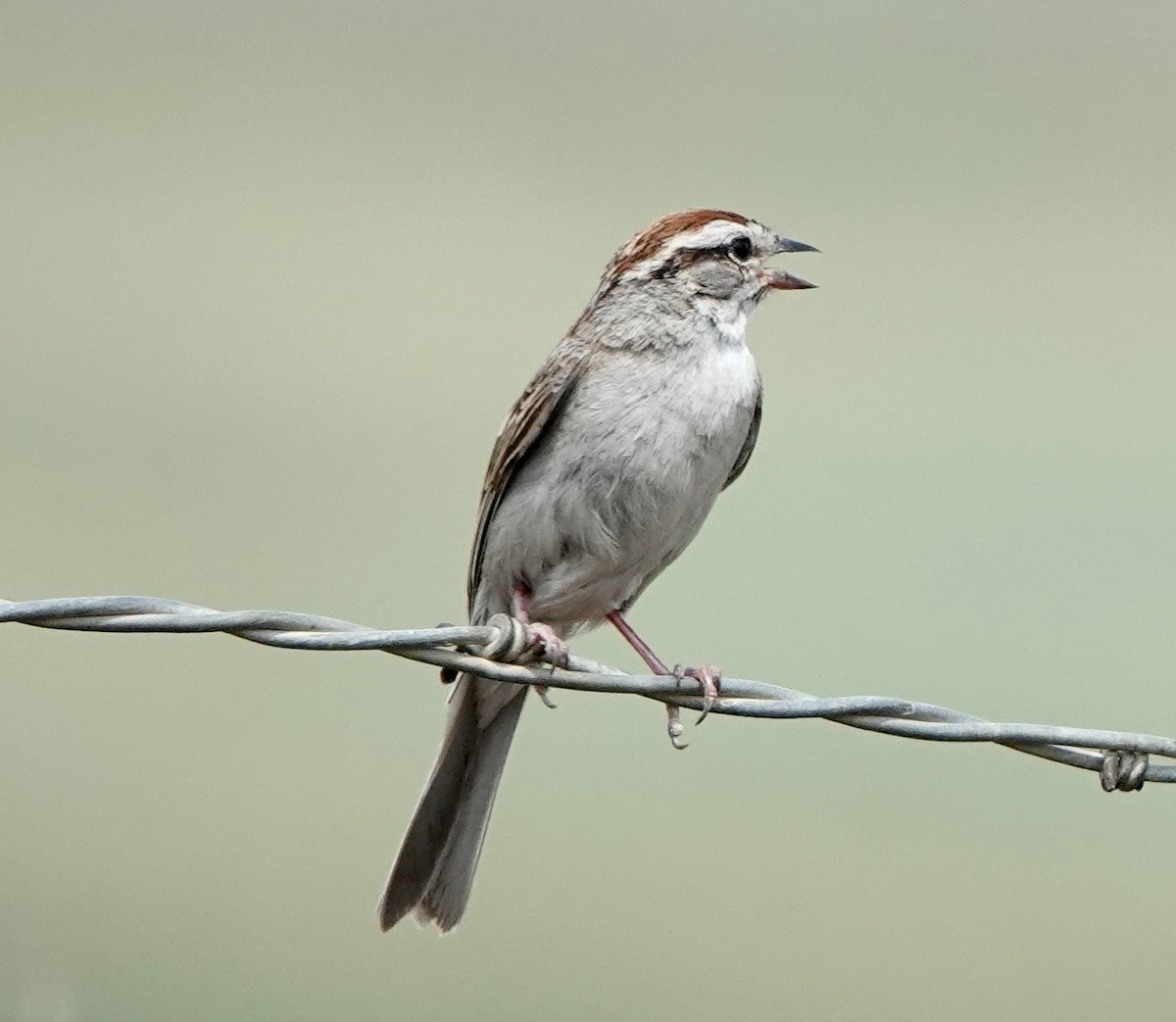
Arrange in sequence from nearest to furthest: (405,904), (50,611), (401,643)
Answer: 1. (50,611)
2. (401,643)
3. (405,904)

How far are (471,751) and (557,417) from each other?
1.08 m

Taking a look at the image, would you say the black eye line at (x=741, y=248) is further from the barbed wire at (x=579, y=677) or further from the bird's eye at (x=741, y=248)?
the barbed wire at (x=579, y=677)

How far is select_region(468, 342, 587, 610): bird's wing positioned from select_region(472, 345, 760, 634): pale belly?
32mm

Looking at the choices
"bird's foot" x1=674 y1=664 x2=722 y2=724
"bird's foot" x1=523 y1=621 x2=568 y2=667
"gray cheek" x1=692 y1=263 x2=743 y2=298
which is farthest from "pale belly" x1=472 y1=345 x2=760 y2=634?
"bird's foot" x1=523 y1=621 x2=568 y2=667

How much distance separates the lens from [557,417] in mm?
4664

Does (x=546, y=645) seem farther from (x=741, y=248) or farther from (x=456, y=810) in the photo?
(x=741, y=248)

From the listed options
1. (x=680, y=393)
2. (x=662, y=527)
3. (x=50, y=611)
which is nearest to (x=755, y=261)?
(x=680, y=393)

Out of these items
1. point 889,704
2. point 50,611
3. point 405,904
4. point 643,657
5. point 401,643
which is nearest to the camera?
point 50,611

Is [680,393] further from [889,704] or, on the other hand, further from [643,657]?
[889,704]

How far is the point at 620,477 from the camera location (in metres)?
4.50

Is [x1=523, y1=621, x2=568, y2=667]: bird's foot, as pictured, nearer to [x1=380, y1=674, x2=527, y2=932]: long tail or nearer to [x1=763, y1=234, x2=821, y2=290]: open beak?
[x1=380, y1=674, x2=527, y2=932]: long tail

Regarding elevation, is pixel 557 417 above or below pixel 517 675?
above

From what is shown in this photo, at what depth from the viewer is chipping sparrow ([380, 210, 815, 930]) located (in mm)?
4543

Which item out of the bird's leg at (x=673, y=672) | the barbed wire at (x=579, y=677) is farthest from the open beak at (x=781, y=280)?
the barbed wire at (x=579, y=677)
